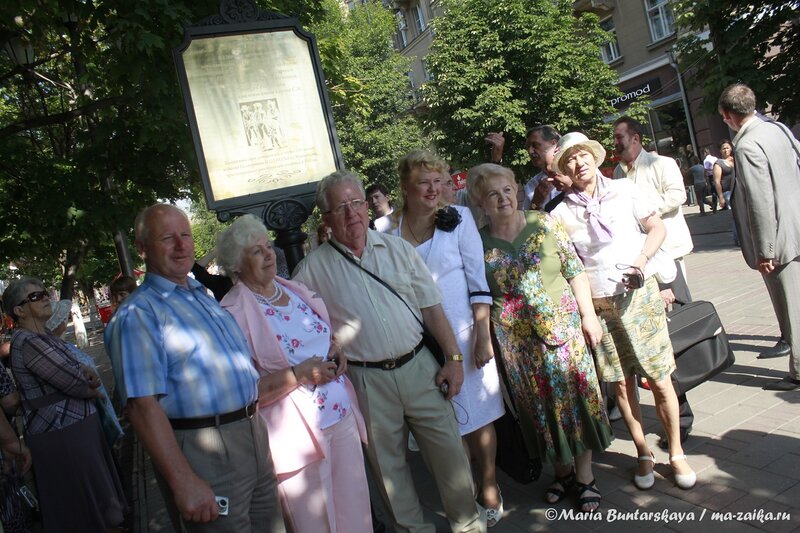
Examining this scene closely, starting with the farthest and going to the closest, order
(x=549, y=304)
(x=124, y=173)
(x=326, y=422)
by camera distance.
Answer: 1. (x=124, y=173)
2. (x=549, y=304)
3. (x=326, y=422)

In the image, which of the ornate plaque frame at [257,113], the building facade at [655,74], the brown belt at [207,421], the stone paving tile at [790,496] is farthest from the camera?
the building facade at [655,74]

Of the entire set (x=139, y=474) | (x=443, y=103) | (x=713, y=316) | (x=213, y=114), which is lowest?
(x=139, y=474)

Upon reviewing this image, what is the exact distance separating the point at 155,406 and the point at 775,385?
13.9ft

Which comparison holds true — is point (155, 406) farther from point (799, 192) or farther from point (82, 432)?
point (799, 192)

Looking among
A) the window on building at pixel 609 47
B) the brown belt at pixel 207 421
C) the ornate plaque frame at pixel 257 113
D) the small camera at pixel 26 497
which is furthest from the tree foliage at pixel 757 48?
the window on building at pixel 609 47

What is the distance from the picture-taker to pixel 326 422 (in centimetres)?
285

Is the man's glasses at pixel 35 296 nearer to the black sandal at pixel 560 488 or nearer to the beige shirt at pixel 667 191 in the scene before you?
the black sandal at pixel 560 488

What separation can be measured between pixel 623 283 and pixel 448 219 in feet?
3.45

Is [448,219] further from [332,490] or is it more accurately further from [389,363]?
[332,490]

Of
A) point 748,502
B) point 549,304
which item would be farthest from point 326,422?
point 748,502

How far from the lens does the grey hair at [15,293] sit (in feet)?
14.2

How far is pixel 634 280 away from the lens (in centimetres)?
335

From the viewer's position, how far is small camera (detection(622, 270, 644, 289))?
332 centimetres

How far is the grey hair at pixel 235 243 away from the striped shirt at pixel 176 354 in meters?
0.46
